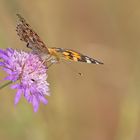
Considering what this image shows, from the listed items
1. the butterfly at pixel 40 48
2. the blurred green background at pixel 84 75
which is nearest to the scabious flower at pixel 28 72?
the butterfly at pixel 40 48

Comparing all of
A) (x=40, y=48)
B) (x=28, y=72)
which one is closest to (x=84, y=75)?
(x=28, y=72)

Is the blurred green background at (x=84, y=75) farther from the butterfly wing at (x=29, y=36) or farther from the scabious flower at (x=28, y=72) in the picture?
the butterfly wing at (x=29, y=36)

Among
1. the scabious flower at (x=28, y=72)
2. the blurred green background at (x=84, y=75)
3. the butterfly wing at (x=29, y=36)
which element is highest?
the blurred green background at (x=84, y=75)


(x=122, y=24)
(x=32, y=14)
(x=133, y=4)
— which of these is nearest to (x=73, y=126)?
(x=32, y=14)

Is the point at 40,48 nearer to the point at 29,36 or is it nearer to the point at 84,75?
the point at 29,36

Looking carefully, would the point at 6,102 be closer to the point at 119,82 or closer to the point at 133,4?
the point at 119,82

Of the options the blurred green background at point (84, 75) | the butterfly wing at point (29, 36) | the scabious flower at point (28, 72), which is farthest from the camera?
the blurred green background at point (84, 75)
